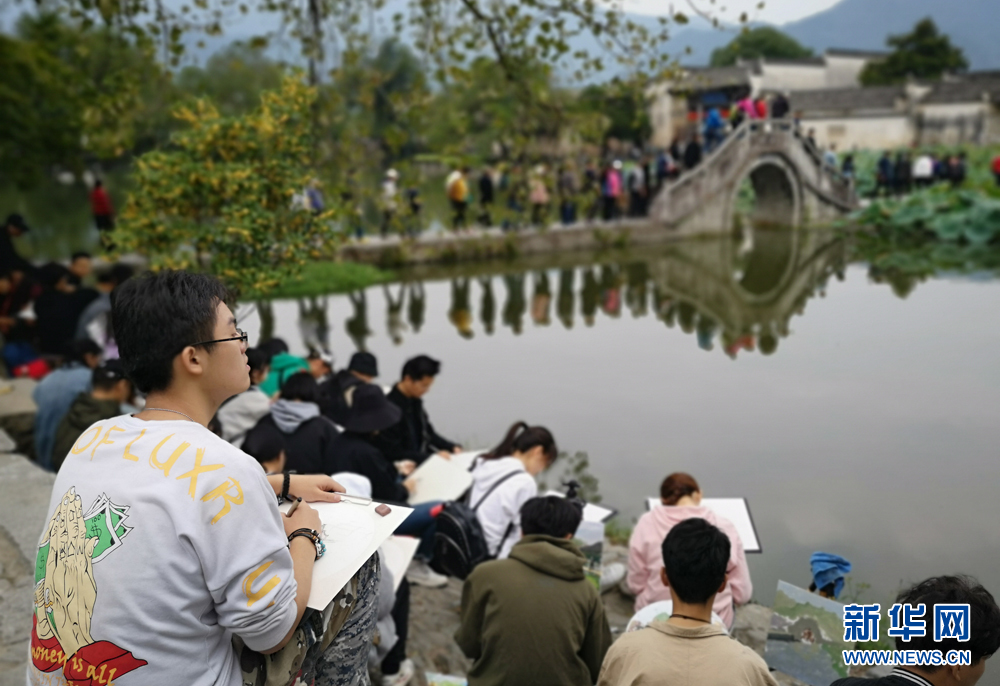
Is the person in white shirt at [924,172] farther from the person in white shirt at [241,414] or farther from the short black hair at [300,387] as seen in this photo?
the short black hair at [300,387]

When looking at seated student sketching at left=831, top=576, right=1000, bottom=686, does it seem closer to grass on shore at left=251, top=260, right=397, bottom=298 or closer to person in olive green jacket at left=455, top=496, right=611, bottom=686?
person in olive green jacket at left=455, top=496, right=611, bottom=686

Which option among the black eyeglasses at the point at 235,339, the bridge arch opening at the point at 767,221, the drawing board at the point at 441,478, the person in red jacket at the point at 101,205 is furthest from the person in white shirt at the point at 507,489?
the bridge arch opening at the point at 767,221

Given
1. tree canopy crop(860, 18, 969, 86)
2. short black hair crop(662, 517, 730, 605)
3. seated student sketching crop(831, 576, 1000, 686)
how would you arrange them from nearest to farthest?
1. seated student sketching crop(831, 576, 1000, 686)
2. short black hair crop(662, 517, 730, 605)
3. tree canopy crop(860, 18, 969, 86)

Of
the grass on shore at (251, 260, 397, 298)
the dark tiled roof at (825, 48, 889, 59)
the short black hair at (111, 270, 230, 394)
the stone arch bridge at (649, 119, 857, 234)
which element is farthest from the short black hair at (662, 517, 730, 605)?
the dark tiled roof at (825, 48, 889, 59)

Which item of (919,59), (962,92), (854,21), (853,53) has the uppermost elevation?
(853,53)

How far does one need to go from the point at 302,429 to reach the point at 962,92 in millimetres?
40114

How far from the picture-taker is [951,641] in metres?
2.02

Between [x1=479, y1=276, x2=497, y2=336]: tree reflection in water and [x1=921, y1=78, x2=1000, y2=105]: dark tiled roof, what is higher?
[x1=921, y1=78, x2=1000, y2=105]: dark tiled roof

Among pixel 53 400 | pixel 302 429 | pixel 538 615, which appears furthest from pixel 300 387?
pixel 53 400

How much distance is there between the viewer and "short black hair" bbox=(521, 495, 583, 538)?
3068 mm

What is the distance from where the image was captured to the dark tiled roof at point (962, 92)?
35.6 metres

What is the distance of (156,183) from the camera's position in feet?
18.3

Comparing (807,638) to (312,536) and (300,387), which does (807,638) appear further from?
(300,387)

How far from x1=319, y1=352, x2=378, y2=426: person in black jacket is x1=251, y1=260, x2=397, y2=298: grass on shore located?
8972 mm
